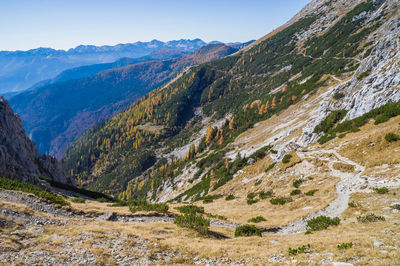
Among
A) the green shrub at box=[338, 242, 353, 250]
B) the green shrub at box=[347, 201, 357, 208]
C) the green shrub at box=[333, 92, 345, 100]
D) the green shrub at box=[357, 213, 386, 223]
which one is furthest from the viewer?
the green shrub at box=[333, 92, 345, 100]

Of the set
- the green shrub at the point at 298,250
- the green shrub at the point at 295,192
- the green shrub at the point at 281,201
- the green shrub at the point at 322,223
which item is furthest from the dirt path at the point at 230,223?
the green shrub at the point at 298,250

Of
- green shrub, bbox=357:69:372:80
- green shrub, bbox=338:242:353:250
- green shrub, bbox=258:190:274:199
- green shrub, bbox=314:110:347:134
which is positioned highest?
green shrub, bbox=357:69:372:80

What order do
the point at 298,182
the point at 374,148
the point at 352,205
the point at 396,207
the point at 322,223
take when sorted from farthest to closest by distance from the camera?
the point at 298,182, the point at 374,148, the point at 352,205, the point at 322,223, the point at 396,207

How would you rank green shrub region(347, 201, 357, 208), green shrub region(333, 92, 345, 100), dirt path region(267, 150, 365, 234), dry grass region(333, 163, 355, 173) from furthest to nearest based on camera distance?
1. green shrub region(333, 92, 345, 100)
2. dry grass region(333, 163, 355, 173)
3. dirt path region(267, 150, 365, 234)
4. green shrub region(347, 201, 357, 208)

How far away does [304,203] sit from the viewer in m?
27.3

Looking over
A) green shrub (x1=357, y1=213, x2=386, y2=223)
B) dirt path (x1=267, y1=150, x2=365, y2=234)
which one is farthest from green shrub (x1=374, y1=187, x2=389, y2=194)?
green shrub (x1=357, y1=213, x2=386, y2=223)

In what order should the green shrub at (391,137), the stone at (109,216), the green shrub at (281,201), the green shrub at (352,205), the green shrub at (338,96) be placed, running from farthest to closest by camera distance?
the green shrub at (338,96) < the green shrub at (281,201) < the green shrub at (391,137) < the stone at (109,216) < the green shrub at (352,205)

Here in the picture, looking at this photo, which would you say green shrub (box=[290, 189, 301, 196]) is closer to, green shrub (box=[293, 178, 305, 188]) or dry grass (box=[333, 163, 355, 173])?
green shrub (box=[293, 178, 305, 188])

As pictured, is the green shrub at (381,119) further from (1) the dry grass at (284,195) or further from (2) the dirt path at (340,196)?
(1) the dry grass at (284,195)

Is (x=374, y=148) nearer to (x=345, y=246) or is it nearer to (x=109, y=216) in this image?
(x=345, y=246)

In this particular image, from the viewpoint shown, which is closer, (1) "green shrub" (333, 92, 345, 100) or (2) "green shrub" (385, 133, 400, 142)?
(2) "green shrub" (385, 133, 400, 142)

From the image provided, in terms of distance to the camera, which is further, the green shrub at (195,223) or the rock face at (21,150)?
the rock face at (21,150)

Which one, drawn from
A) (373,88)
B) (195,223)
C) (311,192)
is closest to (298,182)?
(311,192)

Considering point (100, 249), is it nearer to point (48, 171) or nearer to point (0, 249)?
point (0, 249)
